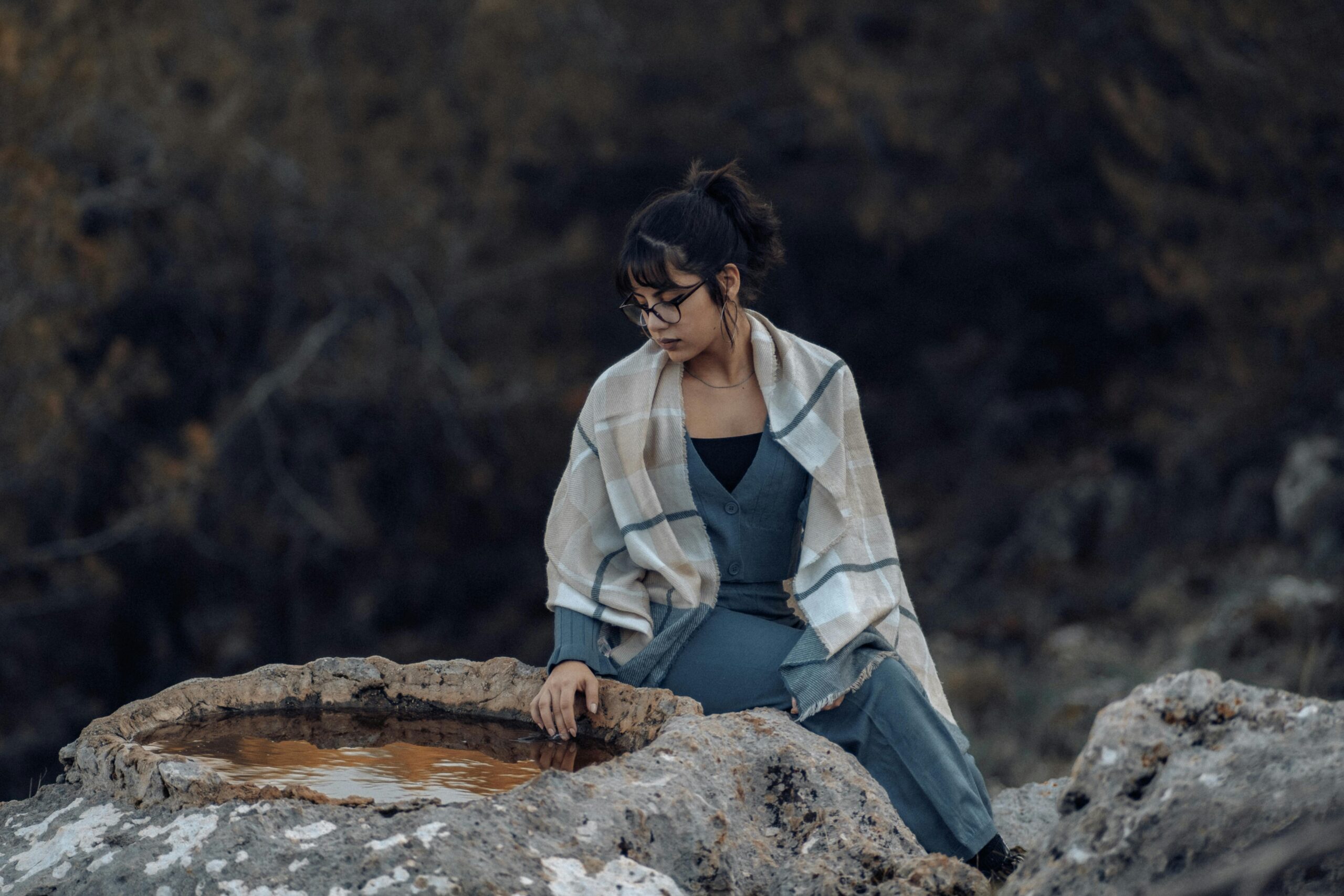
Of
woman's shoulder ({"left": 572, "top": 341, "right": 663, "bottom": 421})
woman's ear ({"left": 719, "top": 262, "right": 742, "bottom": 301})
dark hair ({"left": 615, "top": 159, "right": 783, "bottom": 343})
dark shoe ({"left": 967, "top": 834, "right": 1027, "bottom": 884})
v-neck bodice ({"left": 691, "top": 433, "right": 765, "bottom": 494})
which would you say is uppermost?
dark hair ({"left": 615, "top": 159, "right": 783, "bottom": 343})

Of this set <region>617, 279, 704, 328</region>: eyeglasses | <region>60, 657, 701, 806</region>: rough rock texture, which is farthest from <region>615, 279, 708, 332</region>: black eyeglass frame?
<region>60, 657, 701, 806</region>: rough rock texture

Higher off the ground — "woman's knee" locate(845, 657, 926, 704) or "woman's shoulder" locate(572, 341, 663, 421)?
"woman's shoulder" locate(572, 341, 663, 421)

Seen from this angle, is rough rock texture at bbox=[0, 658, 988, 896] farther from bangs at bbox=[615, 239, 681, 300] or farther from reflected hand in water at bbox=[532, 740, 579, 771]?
bangs at bbox=[615, 239, 681, 300]

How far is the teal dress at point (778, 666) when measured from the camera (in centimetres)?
206

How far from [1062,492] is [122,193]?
4874 millimetres

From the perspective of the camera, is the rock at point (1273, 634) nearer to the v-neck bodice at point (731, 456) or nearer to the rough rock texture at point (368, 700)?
the v-neck bodice at point (731, 456)

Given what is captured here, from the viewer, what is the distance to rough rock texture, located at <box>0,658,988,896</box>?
1.53 metres

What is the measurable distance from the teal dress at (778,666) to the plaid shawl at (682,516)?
0.03m

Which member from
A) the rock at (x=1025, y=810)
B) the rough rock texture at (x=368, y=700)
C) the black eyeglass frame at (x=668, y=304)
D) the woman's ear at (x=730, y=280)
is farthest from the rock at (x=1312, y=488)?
the rough rock texture at (x=368, y=700)


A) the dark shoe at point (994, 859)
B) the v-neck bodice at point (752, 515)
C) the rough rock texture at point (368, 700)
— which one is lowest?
the dark shoe at point (994, 859)

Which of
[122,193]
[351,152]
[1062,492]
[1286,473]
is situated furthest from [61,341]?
[1286,473]

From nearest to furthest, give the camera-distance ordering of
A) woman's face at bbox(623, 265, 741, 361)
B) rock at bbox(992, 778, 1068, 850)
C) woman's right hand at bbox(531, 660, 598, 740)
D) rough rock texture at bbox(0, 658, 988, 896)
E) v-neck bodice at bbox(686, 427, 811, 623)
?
rough rock texture at bbox(0, 658, 988, 896) < woman's right hand at bbox(531, 660, 598, 740) < woman's face at bbox(623, 265, 741, 361) < v-neck bodice at bbox(686, 427, 811, 623) < rock at bbox(992, 778, 1068, 850)

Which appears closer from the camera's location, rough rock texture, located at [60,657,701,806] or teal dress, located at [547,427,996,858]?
rough rock texture, located at [60,657,701,806]

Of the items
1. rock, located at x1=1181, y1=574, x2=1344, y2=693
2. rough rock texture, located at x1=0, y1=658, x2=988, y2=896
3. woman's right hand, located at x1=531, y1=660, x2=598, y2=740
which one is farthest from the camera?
Answer: rock, located at x1=1181, y1=574, x2=1344, y2=693
